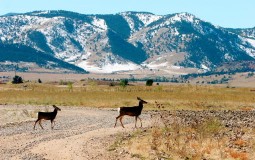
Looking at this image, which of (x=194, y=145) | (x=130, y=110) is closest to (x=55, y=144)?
(x=194, y=145)

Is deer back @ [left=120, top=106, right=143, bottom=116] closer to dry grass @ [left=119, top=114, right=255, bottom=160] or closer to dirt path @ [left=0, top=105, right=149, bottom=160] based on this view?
dirt path @ [left=0, top=105, right=149, bottom=160]

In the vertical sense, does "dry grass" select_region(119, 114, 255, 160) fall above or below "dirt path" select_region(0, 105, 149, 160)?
above

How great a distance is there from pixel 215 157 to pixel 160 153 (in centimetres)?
285

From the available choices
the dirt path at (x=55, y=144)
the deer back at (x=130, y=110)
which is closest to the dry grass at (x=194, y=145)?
the dirt path at (x=55, y=144)

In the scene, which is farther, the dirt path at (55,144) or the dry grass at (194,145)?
the dirt path at (55,144)

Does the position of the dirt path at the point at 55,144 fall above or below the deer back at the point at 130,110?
below

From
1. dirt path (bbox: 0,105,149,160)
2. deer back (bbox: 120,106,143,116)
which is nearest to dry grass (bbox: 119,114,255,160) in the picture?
dirt path (bbox: 0,105,149,160)

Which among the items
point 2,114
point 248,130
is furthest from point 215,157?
point 2,114

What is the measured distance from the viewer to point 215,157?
80.7ft

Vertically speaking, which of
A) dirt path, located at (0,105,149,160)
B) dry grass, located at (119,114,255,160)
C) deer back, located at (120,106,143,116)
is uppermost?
deer back, located at (120,106,143,116)

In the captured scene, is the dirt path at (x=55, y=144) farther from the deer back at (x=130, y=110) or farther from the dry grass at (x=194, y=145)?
the dry grass at (x=194, y=145)

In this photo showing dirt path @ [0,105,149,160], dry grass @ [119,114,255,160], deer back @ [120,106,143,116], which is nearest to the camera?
dry grass @ [119,114,255,160]

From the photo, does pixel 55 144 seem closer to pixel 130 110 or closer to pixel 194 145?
pixel 194 145

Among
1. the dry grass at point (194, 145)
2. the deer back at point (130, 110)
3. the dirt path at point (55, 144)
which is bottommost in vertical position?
the dirt path at point (55, 144)
